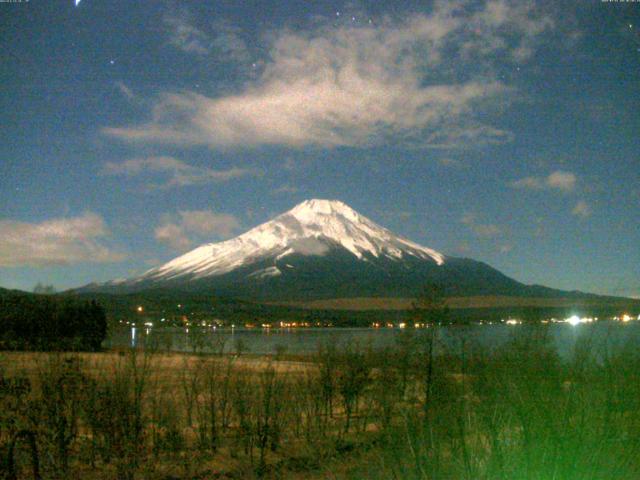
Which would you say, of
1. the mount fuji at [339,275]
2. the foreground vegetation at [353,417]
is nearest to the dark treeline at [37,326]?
the foreground vegetation at [353,417]

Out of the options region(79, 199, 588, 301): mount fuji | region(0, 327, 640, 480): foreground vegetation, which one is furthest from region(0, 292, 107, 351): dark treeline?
region(79, 199, 588, 301): mount fuji

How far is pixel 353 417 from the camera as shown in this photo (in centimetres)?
1520

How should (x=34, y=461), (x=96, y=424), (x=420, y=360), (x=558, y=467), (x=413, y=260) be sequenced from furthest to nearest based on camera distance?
1. (x=413, y=260)
2. (x=420, y=360)
3. (x=96, y=424)
4. (x=34, y=461)
5. (x=558, y=467)

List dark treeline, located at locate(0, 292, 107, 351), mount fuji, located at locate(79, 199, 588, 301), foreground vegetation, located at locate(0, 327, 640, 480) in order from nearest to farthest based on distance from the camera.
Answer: foreground vegetation, located at locate(0, 327, 640, 480), dark treeline, located at locate(0, 292, 107, 351), mount fuji, located at locate(79, 199, 588, 301)

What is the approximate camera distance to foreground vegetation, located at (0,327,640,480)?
13.2 feet

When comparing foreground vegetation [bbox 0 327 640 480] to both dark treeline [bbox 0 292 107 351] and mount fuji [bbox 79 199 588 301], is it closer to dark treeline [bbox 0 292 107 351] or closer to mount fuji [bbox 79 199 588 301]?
dark treeline [bbox 0 292 107 351]

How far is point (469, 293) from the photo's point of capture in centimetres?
12119

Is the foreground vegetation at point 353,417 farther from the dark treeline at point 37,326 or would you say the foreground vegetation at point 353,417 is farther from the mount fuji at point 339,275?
the mount fuji at point 339,275

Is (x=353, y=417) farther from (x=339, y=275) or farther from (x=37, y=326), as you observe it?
(x=339, y=275)

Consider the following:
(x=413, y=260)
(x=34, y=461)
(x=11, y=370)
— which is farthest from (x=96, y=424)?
(x=413, y=260)

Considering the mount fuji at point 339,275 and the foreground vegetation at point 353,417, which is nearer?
the foreground vegetation at point 353,417

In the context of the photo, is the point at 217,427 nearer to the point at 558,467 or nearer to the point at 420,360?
the point at 420,360

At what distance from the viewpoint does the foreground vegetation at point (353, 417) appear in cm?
404

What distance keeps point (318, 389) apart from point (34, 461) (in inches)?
303
